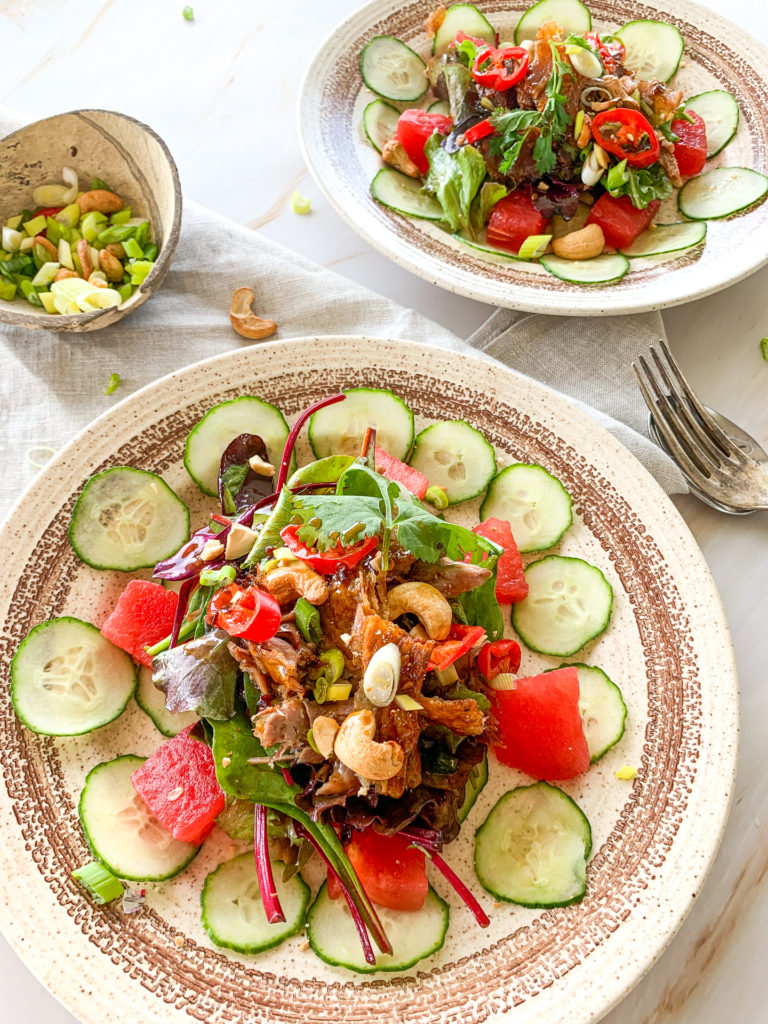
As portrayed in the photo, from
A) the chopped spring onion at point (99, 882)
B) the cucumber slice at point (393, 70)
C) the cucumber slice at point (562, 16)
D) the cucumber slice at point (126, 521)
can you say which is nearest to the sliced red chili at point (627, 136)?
the cucumber slice at point (562, 16)

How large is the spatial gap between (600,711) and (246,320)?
2361mm

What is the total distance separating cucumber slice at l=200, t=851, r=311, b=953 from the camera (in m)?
2.58

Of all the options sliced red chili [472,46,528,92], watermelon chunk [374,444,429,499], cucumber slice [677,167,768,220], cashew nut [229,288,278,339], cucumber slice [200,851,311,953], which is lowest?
cucumber slice [200,851,311,953]

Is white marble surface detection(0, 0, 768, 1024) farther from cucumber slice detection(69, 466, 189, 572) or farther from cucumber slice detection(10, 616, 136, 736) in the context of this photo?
cucumber slice detection(69, 466, 189, 572)

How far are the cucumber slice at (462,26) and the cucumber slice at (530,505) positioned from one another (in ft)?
8.52

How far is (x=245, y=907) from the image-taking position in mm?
2652

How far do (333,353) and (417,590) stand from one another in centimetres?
121

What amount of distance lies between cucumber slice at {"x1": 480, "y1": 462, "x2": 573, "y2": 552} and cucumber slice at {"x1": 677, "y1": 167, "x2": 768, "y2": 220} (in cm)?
178

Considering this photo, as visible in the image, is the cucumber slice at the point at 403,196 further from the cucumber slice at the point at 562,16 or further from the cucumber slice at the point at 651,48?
the cucumber slice at the point at 651,48

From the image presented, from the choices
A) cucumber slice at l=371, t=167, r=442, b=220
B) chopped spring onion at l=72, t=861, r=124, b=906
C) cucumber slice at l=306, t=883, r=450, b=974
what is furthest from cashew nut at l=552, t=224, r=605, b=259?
chopped spring onion at l=72, t=861, r=124, b=906

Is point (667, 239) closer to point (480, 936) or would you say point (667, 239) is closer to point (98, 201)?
point (98, 201)

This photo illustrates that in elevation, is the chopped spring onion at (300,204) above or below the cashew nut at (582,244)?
below

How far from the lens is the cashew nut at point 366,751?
235 centimetres

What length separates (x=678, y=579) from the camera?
3.00 meters
